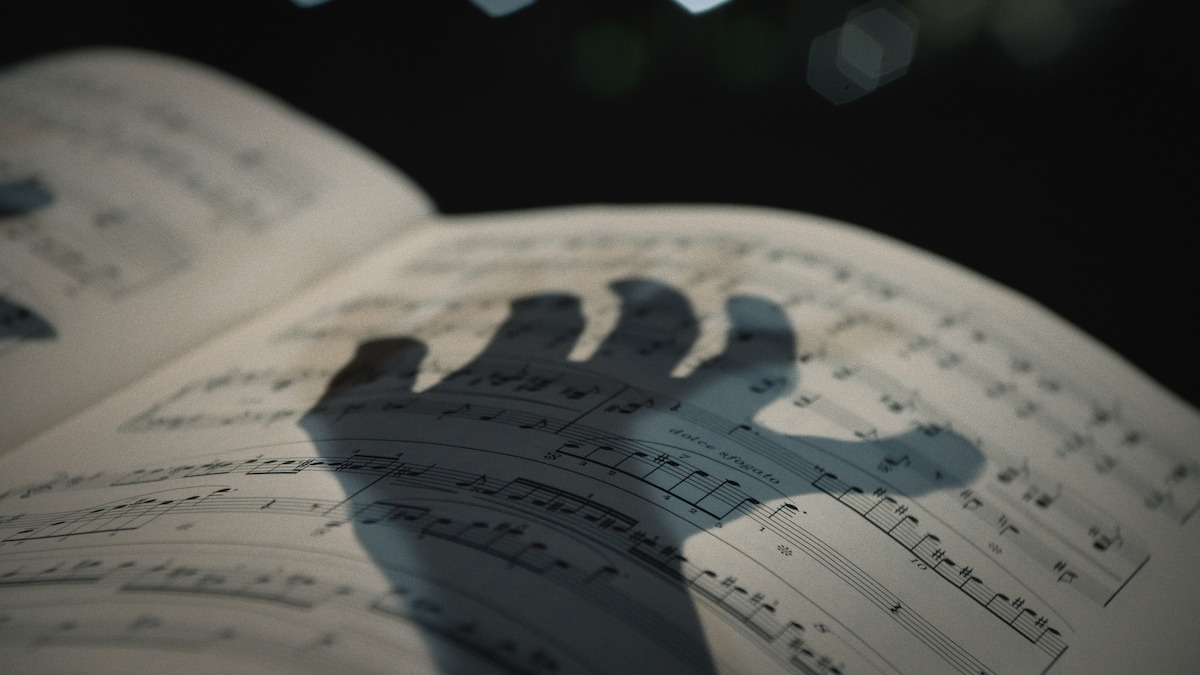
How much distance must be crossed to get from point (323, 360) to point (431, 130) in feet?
2.27

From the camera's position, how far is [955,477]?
0.47m

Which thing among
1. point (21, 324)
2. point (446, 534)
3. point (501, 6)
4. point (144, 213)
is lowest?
point (446, 534)

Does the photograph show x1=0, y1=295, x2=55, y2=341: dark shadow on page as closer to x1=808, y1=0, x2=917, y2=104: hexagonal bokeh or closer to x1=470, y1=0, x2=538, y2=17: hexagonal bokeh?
x1=470, y1=0, x2=538, y2=17: hexagonal bokeh

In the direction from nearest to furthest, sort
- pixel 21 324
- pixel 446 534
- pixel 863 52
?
1. pixel 446 534
2. pixel 21 324
3. pixel 863 52

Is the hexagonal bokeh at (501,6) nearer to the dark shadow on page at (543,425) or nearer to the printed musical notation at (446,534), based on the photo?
the dark shadow on page at (543,425)

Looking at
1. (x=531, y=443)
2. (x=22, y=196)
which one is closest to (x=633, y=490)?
(x=531, y=443)

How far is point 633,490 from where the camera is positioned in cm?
41

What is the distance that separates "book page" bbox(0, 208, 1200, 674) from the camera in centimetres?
34

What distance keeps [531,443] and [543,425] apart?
0.06 ft

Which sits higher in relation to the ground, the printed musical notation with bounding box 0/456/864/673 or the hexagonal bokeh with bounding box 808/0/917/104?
the hexagonal bokeh with bounding box 808/0/917/104

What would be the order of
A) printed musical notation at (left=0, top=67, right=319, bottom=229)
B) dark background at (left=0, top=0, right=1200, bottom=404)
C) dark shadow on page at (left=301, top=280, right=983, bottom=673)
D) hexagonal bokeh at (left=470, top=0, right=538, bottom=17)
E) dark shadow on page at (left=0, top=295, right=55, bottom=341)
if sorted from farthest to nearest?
hexagonal bokeh at (left=470, top=0, right=538, bottom=17), dark background at (left=0, top=0, right=1200, bottom=404), printed musical notation at (left=0, top=67, right=319, bottom=229), dark shadow on page at (left=0, top=295, right=55, bottom=341), dark shadow on page at (left=301, top=280, right=983, bottom=673)

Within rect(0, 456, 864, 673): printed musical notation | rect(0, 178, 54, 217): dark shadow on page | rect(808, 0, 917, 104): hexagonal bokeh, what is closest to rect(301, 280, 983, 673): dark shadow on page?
rect(0, 456, 864, 673): printed musical notation

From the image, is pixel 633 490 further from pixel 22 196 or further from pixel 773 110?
pixel 773 110

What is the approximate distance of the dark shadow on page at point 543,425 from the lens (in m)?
0.34
